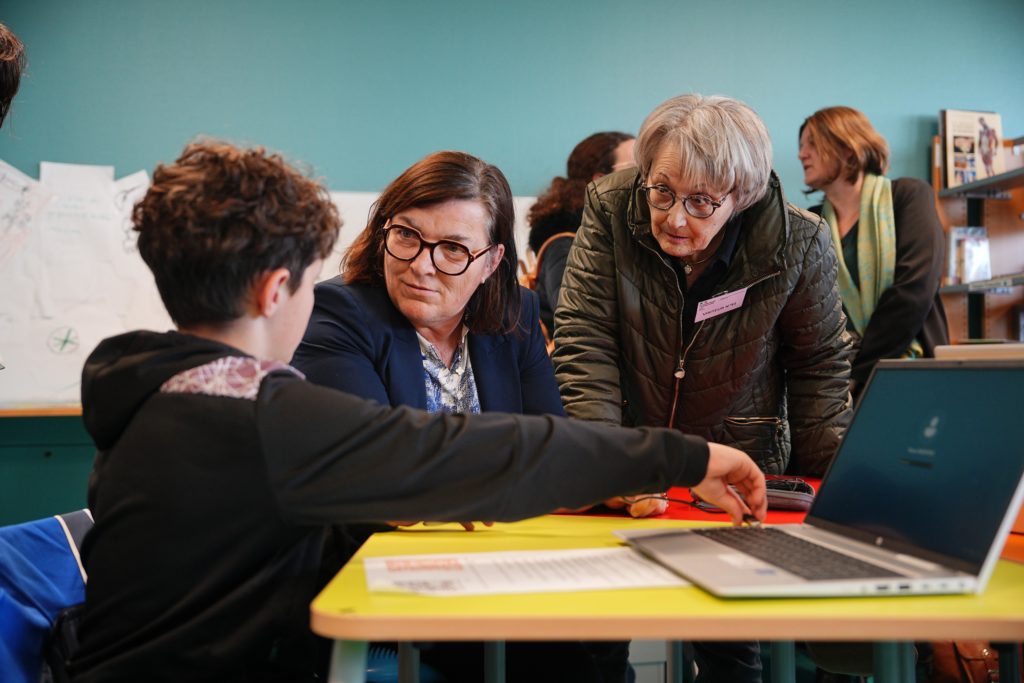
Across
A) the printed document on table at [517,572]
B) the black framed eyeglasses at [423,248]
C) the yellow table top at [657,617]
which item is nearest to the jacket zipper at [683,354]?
the black framed eyeglasses at [423,248]

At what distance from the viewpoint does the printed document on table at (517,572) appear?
34.6 inches

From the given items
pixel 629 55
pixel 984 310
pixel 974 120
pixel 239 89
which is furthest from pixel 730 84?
pixel 239 89

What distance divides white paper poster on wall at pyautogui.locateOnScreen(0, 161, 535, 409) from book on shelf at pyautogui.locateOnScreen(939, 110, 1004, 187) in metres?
2.73

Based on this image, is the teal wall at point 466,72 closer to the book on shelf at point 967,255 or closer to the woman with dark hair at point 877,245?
the book on shelf at point 967,255

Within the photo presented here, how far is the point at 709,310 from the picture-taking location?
1817 millimetres

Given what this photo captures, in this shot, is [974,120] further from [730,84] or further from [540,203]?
[540,203]

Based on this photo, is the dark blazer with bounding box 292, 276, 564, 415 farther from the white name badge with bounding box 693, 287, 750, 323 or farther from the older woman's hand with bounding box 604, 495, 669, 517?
the older woman's hand with bounding box 604, 495, 669, 517

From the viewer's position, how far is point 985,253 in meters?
4.21

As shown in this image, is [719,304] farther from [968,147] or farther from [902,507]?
[968,147]

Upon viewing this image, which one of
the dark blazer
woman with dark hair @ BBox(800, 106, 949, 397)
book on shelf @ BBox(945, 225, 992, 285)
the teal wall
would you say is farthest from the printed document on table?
book on shelf @ BBox(945, 225, 992, 285)

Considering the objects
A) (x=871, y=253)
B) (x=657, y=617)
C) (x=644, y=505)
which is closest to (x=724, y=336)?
(x=644, y=505)

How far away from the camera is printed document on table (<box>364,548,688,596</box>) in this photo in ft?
2.88

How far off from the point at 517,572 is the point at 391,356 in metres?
0.75

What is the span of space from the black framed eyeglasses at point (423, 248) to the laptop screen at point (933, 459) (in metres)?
0.78
